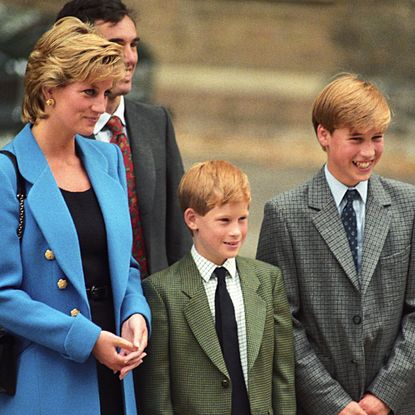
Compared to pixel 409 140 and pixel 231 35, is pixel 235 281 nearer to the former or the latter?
pixel 409 140

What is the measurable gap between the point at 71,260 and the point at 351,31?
11403 mm

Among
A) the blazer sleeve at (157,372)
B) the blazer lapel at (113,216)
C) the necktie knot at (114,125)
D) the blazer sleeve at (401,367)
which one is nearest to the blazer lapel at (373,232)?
the blazer sleeve at (401,367)

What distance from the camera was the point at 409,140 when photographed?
44.2ft

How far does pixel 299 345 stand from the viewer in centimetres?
408

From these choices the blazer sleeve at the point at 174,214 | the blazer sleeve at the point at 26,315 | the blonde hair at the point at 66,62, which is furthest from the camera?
the blazer sleeve at the point at 174,214

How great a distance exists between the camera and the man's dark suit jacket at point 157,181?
4418 millimetres

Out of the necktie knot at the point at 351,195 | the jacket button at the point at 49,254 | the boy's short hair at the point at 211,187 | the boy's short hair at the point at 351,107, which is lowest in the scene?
the jacket button at the point at 49,254

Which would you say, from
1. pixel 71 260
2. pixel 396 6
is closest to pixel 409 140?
pixel 396 6

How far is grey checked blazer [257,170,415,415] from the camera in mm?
4086

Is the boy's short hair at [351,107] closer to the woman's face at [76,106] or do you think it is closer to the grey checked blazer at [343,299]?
the grey checked blazer at [343,299]

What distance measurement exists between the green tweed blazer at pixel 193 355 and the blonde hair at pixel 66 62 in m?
0.67

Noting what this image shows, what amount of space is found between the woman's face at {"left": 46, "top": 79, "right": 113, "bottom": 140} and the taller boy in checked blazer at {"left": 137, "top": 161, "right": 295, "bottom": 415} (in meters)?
0.44

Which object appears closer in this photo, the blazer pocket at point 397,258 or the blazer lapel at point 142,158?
the blazer pocket at point 397,258

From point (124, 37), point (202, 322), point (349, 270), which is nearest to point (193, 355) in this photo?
point (202, 322)
